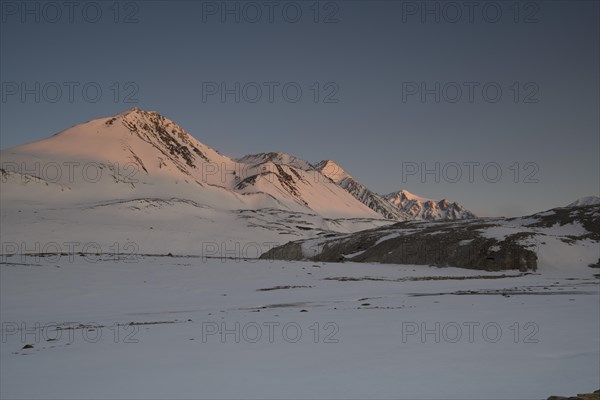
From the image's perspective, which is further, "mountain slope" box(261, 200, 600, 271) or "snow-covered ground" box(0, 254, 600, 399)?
"mountain slope" box(261, 200, 600, 271)

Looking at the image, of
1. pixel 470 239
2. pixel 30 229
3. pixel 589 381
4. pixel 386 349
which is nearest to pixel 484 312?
pixel 386 349

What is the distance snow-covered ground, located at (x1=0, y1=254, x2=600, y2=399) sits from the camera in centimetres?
796

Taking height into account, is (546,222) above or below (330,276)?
above

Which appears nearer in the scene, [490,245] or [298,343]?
[298,343]

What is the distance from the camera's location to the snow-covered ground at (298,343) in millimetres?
7961

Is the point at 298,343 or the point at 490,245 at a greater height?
the point at 490,245

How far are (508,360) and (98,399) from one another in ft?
22.7

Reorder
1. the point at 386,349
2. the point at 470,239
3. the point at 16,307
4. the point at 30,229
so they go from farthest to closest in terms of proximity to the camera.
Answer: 1. the point at 30,229
2. the point at 470,239
3. the point at 16,307
4. the point at 386,349

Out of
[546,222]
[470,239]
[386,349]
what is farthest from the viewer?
[546,222]

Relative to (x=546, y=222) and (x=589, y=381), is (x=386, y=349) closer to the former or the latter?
(x=589, y=381)

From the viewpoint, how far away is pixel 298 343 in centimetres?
1120

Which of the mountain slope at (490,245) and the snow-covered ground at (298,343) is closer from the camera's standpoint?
the snow-covered ground at (298,343)

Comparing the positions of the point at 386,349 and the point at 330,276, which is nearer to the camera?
the point at 386,349

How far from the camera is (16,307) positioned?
19562mm
